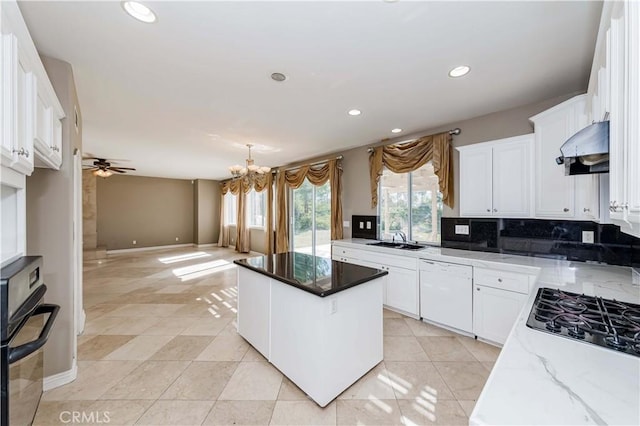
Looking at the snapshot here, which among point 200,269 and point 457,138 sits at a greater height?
point 457,138

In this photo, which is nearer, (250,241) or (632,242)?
(632,242)

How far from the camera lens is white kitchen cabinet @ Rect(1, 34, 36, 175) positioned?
1.08 m

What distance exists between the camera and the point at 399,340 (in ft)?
8.86

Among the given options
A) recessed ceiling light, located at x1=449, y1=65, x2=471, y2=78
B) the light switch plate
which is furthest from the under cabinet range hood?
the light switch plate

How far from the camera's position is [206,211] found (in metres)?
9.31

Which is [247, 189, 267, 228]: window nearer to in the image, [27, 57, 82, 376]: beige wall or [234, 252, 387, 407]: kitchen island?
[234, 252, 387, 407]: kitchen island

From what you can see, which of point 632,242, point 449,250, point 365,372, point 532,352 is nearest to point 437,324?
point 449,250

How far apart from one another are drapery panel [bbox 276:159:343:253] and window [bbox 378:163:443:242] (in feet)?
2.94

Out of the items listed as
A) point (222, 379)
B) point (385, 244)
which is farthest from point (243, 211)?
point (222, 379)

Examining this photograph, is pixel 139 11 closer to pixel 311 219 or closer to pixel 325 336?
pixel 325 336

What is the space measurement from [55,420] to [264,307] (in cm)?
151

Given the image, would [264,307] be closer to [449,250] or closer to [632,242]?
[449,250]

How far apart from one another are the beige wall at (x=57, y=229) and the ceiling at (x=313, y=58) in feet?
1.08

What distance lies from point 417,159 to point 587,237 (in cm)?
201
